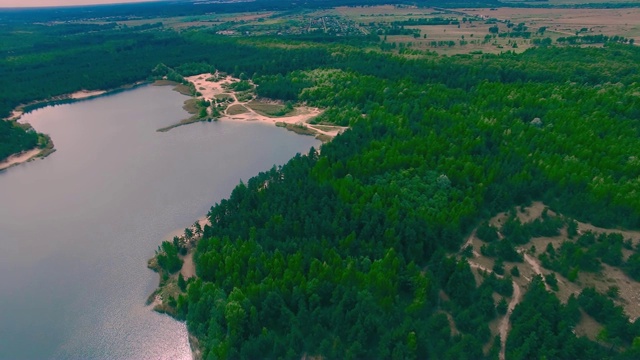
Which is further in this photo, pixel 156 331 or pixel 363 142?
pixel 363 142

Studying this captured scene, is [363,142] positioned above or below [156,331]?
above

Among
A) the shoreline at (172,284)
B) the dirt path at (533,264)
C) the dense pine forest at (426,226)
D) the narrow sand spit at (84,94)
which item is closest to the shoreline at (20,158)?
the narrow sand spit at (84,94)

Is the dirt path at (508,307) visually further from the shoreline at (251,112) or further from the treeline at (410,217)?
the shoreline at (251,112)

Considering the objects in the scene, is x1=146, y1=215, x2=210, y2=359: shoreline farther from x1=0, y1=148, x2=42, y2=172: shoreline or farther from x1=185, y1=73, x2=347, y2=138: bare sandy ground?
x1=0, y1=148, x2=42, y2=172: shoreline

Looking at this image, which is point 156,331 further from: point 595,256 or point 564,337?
point 595,256

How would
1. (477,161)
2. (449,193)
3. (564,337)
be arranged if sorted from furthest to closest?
(477,161) → (449,193) → (564,337)

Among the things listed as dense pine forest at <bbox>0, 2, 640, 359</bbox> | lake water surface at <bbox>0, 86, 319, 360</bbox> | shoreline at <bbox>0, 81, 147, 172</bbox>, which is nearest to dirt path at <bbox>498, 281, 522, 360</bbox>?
dense pine forest at <bbox>0, 2, 640, 359</bbox>

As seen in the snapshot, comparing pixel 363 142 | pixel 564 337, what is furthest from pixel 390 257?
pixel 363 142
